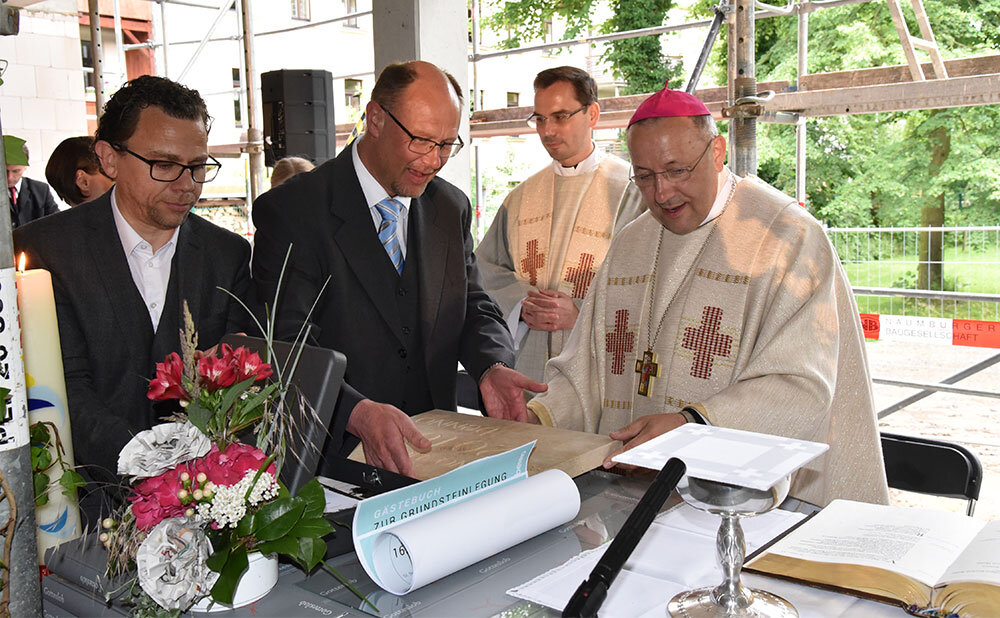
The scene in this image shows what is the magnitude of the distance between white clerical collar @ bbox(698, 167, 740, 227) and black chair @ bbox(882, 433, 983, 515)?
0.91 metres

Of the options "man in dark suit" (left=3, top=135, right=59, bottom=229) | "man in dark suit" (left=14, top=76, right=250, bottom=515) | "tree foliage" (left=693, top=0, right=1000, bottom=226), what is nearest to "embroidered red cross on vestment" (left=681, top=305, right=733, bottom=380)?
"man in dark suit" (left=14, top=76, right=250, bottom=515)

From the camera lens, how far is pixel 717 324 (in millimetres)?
2951

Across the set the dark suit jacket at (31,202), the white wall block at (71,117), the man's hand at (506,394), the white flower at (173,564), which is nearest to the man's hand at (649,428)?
the man's hand at (506,394)

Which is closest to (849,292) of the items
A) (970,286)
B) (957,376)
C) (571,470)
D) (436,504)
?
(571,470)

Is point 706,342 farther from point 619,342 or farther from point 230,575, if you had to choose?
point 230,575

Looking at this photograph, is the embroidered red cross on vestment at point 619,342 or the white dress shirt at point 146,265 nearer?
the white dress shirt at point 146,265

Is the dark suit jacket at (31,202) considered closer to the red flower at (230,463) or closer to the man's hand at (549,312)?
the man's hand at (549,312)

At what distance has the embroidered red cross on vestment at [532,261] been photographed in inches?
185

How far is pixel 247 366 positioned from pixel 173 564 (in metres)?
0.33

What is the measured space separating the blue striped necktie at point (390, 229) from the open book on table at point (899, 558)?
1653mm

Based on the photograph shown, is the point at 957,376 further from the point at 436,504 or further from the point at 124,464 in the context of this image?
the point at 124,464

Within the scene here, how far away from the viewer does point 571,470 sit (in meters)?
1.98

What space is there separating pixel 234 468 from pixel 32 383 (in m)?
0.53

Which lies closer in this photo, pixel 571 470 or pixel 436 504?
pixel 436 504
